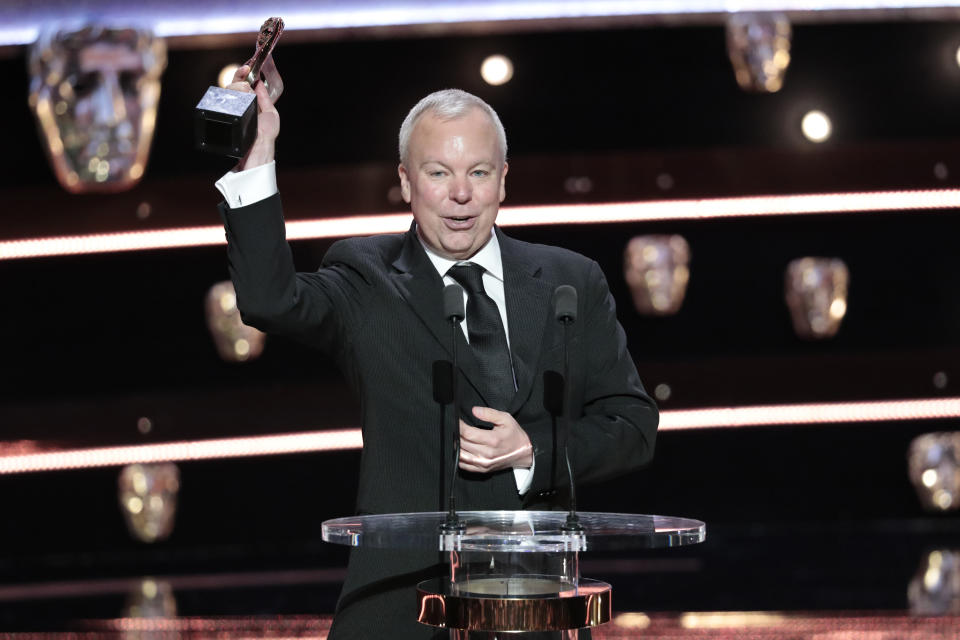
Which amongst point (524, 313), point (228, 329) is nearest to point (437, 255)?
point (524, 313)

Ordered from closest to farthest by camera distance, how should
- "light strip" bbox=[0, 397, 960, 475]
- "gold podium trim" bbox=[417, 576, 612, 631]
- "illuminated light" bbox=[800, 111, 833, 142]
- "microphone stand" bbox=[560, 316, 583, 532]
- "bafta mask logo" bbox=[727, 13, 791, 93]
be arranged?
"gold podium trim" bbox=[417, 576, 612, 631], "microphone stand" bbox=[560, 316, 583, 532], "bafta mask logo" bbox=[727, 13, 791, 93], "light strip" bbox=[0, 397, 960, 475], "illuminated light" bbox=[800, 111, 833, 142]

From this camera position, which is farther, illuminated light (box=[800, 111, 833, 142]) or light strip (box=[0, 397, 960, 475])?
illuminated light (box=[800, 111, 833, 142])

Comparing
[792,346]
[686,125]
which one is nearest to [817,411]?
[792,346]

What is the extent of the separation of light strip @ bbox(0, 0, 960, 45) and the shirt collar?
4113 millimetres

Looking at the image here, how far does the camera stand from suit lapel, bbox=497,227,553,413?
1.84 m

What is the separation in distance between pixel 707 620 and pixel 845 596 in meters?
0.71

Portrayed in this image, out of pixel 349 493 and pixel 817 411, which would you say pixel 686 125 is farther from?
pixel 349 493

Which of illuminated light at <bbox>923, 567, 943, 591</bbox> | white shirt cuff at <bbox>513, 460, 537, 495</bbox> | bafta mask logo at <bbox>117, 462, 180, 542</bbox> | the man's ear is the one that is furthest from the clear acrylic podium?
bafta mask logo at <bbox>117, 462, 180, 542</bbox>

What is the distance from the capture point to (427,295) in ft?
6.11

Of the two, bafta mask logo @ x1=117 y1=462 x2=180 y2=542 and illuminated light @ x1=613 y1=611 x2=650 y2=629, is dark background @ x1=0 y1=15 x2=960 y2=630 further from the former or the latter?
illuminated light @ x1=613 y1=611 x2=650 y2=629

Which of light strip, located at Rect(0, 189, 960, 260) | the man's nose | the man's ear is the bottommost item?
the man's nose

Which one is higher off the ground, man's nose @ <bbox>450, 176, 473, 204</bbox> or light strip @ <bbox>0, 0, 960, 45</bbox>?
light strip @ <bbox>0, 0, 960, 45</bbox>

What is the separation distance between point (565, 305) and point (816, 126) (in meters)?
4.70

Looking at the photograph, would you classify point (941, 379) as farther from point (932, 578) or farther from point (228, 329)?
point (228, 329)
